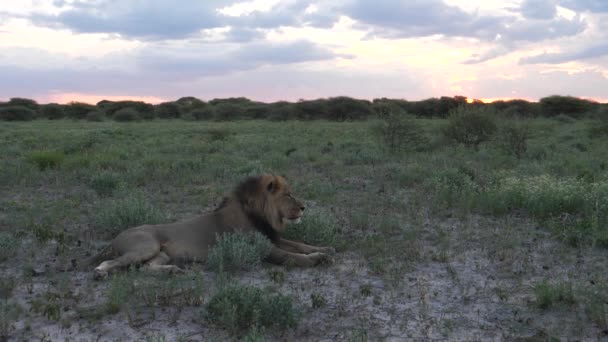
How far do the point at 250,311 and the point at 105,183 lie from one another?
294 inches

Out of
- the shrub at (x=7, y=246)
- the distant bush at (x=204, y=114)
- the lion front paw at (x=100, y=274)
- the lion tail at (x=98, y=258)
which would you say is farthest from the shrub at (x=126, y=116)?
the lion front paw at (x=100, y=274)

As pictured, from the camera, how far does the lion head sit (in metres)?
7.21

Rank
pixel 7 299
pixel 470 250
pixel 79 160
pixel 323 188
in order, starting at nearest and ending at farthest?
1. pixel 7 299
2. pixel 470 250
3. pixel 323 188
4. pixel 79 160

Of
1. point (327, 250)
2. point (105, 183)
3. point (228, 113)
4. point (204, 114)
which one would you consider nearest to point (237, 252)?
point (327, 250)

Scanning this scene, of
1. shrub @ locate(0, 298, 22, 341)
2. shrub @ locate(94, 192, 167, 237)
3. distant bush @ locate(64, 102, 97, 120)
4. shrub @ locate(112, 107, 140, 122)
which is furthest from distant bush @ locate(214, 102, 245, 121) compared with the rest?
shrub @ locate(0, 298, 22, 341)

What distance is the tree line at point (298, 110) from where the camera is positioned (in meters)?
46.6

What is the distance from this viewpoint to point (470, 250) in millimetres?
7676

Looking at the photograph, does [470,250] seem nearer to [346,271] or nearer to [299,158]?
[346,271]

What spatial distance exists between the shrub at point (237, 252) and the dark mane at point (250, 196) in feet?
0.87

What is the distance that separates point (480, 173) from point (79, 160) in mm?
9252

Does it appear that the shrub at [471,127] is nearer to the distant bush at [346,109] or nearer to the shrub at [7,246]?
the shrub at [7,246]

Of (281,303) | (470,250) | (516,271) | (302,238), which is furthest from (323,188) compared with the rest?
(281,303)

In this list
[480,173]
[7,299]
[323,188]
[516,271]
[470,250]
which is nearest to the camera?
[7,299]

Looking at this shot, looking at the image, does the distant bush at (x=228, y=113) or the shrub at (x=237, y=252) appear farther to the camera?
the distant bush at (x=228, y=113)
